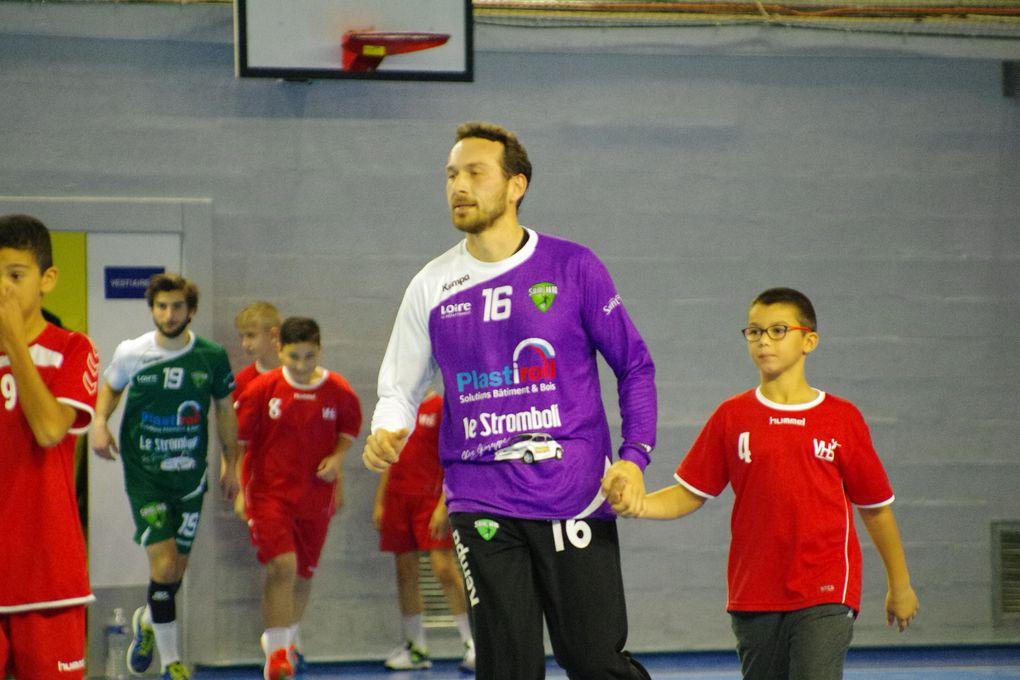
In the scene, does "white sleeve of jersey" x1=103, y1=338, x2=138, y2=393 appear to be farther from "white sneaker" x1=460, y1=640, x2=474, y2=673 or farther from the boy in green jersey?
"white sneaker" x1=460, y1=640, x2=474, y2=673

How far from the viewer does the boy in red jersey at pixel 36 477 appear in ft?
11.4

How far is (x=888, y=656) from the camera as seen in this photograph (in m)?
8.09

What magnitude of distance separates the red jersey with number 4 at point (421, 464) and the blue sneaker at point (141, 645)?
1630 mm

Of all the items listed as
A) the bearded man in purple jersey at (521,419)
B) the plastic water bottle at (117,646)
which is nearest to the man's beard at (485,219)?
the bearded man in purple jersey at (521,419)

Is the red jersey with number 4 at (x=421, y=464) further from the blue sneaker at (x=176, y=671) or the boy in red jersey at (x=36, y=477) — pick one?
the boy in red jersey at (x=36, y=477)

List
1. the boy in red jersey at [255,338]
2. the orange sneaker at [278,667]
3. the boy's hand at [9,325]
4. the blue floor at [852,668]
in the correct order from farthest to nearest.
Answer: the boy in red jersey at [255,338] < the blue floor at [852,668] < the orange sneaker at [278,667] < the boy's hand at [9,325]

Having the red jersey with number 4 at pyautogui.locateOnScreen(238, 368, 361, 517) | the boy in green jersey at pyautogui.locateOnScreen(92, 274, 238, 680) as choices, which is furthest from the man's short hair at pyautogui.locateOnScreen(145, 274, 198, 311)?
the red jersey with number 4 at pyautogui.locateOnScreen(238, 368, 361, 517)

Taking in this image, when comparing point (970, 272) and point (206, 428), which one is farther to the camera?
point (970, 272)

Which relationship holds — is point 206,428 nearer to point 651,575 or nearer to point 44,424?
point 651,575

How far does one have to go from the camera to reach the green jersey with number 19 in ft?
23.9

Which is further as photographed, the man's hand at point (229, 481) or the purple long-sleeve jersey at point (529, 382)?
the man's hand at point (229, 481)

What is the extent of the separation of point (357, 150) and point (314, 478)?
2.13 m

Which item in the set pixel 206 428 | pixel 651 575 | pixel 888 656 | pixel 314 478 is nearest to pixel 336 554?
pixel 314 478

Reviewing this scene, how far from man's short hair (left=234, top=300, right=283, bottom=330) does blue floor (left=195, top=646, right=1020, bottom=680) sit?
2.11m
